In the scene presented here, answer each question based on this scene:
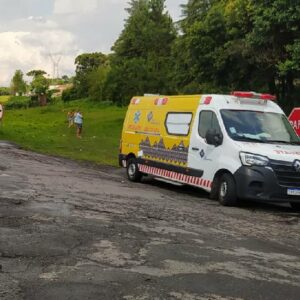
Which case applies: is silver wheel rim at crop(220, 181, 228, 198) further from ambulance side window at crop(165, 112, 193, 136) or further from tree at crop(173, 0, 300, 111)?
tree at crop(173, 0, 300, 111)

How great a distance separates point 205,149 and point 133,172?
361 cm

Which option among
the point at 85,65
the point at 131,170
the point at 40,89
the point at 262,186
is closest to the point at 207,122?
the point at 262,186

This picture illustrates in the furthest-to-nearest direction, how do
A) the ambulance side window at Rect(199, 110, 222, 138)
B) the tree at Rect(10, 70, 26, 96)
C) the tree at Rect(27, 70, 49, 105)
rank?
the tree at Rect(10, 70, 26, 96), the tree at Rect(27, 70, 49, 105), the ambulance side window at Rect(199, 110, 222, 138)

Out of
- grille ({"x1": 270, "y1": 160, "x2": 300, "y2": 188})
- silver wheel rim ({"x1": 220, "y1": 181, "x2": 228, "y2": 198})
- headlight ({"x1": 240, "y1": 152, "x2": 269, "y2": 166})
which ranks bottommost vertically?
silver wheel rim ({"x1": 220, "y1": 181, "x2": 228, "y2": 198})

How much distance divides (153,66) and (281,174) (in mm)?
40732


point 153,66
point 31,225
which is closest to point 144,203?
point 31,225

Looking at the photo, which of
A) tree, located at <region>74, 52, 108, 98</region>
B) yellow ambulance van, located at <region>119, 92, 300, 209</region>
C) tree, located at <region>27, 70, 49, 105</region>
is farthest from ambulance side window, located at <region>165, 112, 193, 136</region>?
tree, located at <region>27, 70, 49, 105</region>

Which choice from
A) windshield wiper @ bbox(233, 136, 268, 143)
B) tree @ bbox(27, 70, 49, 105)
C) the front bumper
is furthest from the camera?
tree @ bbox(27, 70, 49, 105)

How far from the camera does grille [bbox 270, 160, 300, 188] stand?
11.2 meters

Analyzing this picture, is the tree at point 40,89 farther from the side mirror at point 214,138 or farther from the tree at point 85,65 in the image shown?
the side mirror at point 214,138

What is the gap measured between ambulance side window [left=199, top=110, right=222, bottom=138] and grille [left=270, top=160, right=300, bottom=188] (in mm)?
1695

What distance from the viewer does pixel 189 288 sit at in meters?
5.26

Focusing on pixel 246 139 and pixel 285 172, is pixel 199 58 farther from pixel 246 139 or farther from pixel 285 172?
pixel 285 172

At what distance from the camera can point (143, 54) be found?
5406 centimetres
